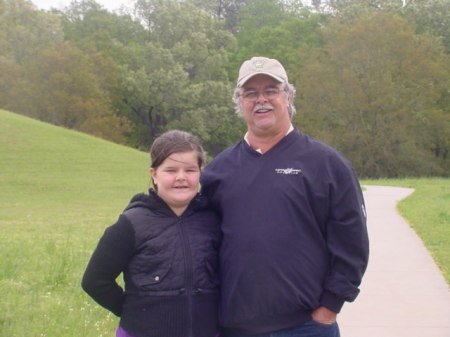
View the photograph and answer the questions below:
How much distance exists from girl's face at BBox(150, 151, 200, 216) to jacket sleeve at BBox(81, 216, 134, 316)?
0.81ft

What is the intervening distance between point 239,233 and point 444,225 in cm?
1071

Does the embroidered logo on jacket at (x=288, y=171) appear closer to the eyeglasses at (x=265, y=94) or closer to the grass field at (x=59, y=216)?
the eyeglasses at (x=265, y=94)

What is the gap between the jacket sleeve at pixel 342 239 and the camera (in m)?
3.45

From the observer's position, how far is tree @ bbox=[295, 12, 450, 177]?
45.3m

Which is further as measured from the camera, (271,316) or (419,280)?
(419,280)

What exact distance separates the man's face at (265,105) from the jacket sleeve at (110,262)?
33.0 inches

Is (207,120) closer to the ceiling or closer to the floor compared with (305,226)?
closer to the floor

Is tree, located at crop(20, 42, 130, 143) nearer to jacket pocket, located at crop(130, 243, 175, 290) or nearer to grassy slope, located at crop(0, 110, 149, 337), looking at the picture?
grassy slope, located at crop(0, 110, 149, 337)

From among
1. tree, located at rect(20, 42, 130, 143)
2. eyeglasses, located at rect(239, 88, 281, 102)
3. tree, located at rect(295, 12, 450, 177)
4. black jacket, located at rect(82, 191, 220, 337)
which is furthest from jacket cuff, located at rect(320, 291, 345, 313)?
tree, located at rect(20, 42, 130, 143)

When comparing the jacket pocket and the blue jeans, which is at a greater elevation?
the jacket pocket

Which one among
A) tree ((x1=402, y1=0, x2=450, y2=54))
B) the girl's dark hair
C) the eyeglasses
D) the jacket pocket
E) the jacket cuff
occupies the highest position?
tree ((x1=402, y1=0, x2=450, y2=54))

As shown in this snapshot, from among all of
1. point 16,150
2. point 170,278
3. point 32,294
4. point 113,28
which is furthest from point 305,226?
point 113,28

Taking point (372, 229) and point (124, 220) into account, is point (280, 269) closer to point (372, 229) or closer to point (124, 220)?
point (124, 220)

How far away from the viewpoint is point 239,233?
3.47 meters
